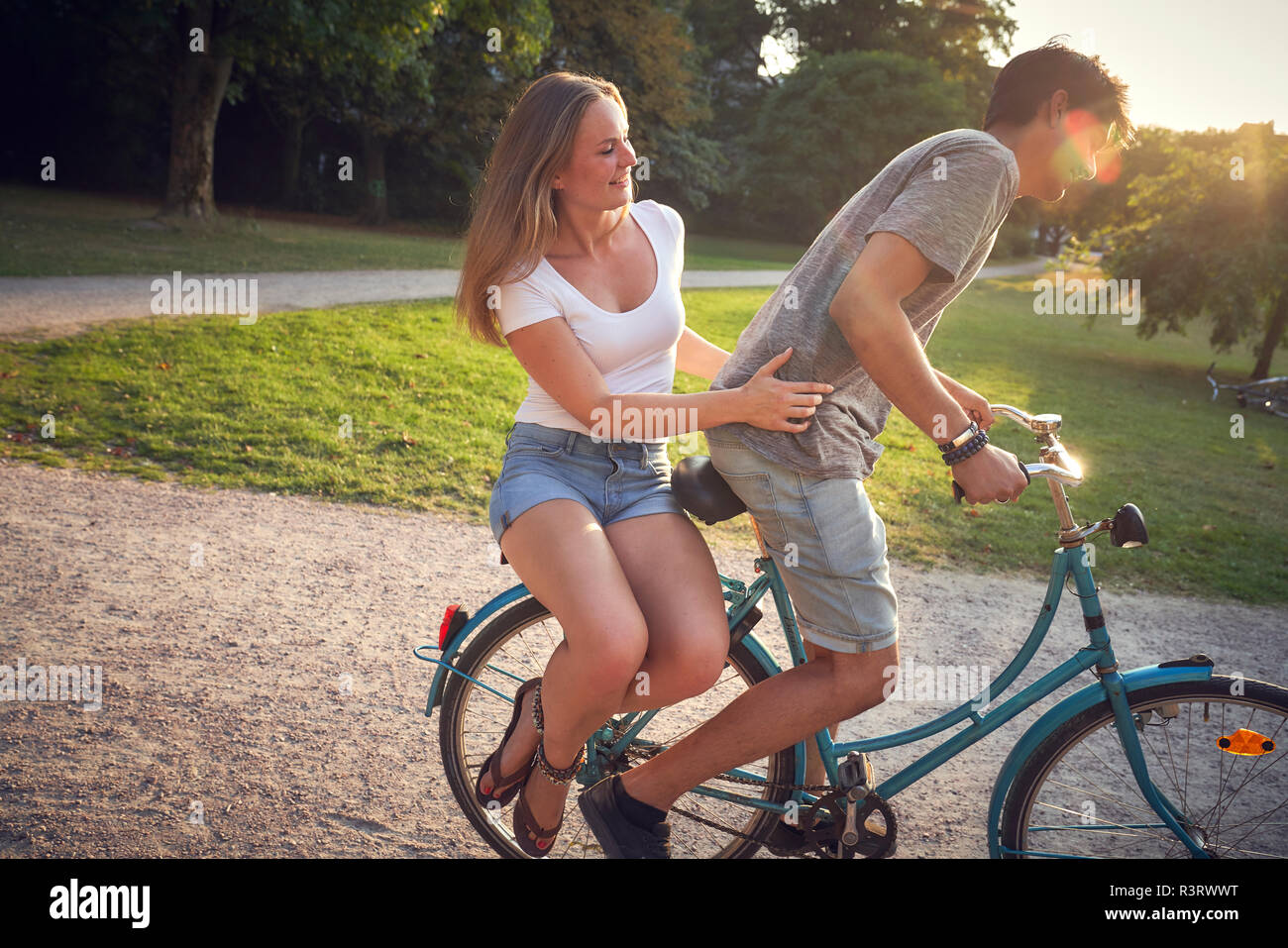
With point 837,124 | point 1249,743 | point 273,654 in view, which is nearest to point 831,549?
point 1249,743

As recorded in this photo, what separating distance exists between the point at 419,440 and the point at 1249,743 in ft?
18.5

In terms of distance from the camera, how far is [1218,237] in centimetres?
1517

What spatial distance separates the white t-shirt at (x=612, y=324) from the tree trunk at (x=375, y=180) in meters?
27.5

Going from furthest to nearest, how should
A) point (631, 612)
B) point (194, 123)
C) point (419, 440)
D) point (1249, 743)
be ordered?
point (194, 123), point (419, 440), point (1249, 743), point (631, 612)

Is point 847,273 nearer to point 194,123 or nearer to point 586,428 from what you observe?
point 586,428

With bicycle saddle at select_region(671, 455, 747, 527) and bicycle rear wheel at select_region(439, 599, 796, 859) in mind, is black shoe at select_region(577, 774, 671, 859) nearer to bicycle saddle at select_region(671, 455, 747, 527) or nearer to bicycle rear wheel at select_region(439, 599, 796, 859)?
bicycle rear wheel at select_region(439, 599, 796, 859)

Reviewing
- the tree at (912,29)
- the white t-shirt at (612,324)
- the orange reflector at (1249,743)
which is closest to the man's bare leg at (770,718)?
the white t-shirt at (612,324)

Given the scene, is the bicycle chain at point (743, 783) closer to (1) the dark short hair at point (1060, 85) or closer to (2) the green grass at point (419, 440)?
(1) the dark short hair at point (1060, 85)

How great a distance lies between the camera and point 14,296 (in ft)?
31.0

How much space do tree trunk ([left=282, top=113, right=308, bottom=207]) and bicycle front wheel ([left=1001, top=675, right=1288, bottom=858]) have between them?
31454 millimetres

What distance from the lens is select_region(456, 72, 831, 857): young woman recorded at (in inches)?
86.6

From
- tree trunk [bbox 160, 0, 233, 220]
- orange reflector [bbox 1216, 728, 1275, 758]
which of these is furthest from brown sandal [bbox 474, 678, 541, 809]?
tree trunk [bbox 160, 0, 233, 220]

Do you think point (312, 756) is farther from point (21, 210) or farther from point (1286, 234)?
point (21, 210)
